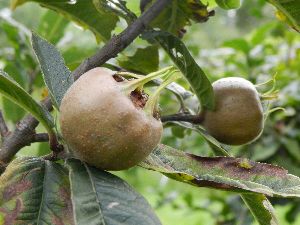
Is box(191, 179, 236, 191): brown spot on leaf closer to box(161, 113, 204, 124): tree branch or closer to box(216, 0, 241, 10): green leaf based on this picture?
box(161, 113, 204, 124): tree branch

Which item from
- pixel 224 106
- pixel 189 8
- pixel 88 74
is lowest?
pixel 224 106

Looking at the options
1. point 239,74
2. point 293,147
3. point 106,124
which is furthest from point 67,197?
point 239,74

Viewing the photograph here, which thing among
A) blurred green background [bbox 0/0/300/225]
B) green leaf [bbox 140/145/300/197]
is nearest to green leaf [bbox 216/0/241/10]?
green leaf [bbox 140/145/300/197]

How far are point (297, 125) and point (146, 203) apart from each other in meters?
2.57

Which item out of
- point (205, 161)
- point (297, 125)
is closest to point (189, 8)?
point (205, 161)

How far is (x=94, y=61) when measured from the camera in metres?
1.34

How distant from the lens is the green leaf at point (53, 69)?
122cm

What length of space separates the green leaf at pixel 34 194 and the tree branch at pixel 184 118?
468 mm

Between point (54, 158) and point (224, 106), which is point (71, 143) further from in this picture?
point (224, 106)

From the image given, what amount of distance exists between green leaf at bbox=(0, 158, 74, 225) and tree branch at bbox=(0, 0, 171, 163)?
4.4 inches

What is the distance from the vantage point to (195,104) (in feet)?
5.68

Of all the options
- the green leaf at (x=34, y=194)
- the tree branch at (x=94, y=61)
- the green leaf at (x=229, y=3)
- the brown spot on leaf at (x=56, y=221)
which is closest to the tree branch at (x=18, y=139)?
the tree branch at (x=94, y=61)

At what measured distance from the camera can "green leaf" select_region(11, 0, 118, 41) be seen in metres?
1.64

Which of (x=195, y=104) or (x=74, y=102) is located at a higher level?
(x=74, y=102)
